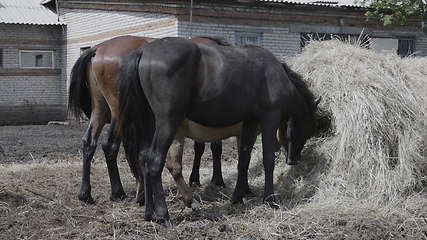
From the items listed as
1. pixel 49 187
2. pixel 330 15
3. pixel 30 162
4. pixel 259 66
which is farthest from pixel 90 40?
pixel 259 66

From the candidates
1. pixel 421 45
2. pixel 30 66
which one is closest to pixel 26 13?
pixel 30 66

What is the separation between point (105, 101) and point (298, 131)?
234 centimetres

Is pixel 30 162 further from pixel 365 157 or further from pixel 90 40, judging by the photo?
pixel 90 40

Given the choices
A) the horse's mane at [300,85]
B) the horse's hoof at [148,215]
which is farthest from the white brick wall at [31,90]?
the horse's hoof at [148,215]

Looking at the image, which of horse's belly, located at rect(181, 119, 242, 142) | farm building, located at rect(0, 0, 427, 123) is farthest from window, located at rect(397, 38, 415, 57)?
horse's belly, located at rect(181, 119, 242, 142)

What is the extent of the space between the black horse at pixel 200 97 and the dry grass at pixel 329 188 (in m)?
0.42

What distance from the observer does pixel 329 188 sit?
6.40m

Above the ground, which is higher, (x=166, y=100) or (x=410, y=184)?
(x=166, y=100)

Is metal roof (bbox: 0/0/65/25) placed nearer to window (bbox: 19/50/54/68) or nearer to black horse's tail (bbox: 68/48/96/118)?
window (bbox: 19/50/54/68)

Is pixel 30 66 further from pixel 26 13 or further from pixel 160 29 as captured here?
pixel 160 29

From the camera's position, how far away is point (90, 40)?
65.4 feet

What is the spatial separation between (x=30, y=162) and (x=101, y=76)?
3970 millimetres

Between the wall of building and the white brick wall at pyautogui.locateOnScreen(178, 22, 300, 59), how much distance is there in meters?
8.83

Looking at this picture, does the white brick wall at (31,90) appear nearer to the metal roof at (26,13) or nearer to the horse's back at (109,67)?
the metal roof at (26,13)
